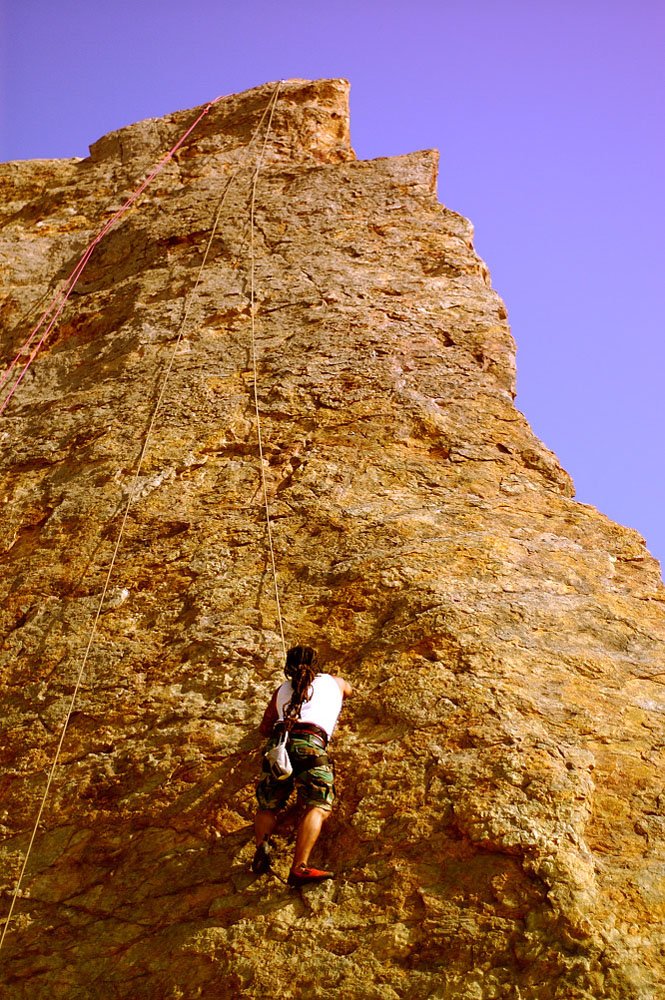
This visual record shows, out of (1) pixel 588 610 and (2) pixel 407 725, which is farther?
(1) pixel 588 610

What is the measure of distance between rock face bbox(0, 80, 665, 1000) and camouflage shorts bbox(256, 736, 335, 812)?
0.81 ft

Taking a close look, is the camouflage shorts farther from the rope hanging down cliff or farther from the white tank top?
the rope hanging down cliff

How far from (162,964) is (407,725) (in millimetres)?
1605

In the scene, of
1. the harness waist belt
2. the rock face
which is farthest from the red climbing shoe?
the harness waist belt

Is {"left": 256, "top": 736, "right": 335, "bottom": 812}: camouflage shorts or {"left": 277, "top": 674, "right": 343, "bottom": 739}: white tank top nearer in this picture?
{"left": 256, "top": 736, "right": 335, "bottom": 812}: camouflage shorts

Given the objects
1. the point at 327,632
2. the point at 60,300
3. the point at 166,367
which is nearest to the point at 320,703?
the point at 327,632

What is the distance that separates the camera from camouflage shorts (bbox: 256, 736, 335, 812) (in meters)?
4.12

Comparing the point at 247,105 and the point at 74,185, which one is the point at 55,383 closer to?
the point at 74,185

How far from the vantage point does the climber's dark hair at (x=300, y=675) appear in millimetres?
4316

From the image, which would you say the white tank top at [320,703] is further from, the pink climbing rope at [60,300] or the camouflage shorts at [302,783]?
the pink climbing rope at [60,300]

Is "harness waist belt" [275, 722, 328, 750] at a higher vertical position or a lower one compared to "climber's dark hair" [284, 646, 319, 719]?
lower

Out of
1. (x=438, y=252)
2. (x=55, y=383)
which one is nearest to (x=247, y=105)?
(x=438, y=252)

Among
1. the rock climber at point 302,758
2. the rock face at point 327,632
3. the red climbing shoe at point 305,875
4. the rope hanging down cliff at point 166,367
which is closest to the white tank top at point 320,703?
the rock climber at point 302,758

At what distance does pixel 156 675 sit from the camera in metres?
5.25
